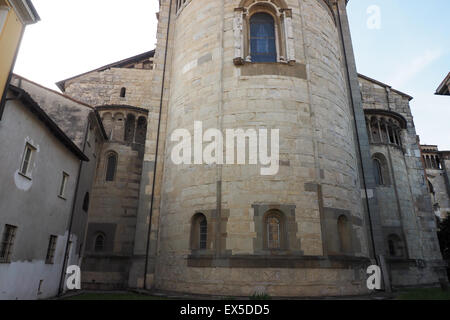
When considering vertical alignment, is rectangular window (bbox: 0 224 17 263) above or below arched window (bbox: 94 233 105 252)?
below

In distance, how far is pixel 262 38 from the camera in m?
13.2

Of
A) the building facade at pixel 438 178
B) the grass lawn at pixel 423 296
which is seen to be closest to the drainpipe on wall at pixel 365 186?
the grass lawn at pixel 423 296

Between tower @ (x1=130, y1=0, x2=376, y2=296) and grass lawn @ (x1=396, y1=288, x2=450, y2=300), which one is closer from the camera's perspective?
tower @ (x1=130, y1=0, x2=376, y2=296)

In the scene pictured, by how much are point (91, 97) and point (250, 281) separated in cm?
1638

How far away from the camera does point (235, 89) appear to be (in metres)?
11.8

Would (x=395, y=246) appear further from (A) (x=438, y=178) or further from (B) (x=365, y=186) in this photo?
(A) (x=438, y=178)

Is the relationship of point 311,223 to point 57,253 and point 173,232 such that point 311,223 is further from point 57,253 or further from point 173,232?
point 57,253

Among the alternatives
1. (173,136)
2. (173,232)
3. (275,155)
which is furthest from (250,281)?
(173,136)

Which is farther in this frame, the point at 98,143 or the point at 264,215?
the point at 98,143

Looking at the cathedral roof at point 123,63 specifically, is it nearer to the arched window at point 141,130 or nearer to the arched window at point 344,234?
the arched window at point 141,130

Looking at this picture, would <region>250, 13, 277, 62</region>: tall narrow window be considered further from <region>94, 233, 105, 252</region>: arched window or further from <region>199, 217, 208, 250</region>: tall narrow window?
<region>94, 233, 105, 252</region>: arched window

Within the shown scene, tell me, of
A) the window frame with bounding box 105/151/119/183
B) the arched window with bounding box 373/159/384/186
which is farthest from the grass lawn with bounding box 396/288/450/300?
the window frame with bounding box 105/151/119/183

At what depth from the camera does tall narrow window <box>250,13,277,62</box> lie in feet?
42.0

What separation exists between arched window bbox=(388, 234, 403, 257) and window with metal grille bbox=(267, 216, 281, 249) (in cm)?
1138
